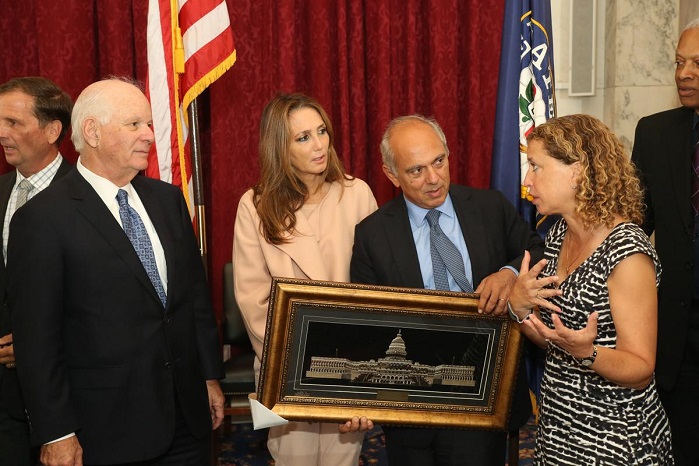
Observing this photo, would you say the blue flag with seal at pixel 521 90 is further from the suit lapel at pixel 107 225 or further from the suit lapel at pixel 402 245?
the suit lapel at pixel 107 225

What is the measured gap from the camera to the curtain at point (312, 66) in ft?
16.6

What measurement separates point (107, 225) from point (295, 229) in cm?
86

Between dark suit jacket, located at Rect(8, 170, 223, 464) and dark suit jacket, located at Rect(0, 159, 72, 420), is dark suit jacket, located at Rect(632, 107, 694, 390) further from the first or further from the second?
dark suit jacket, located at Rect(0, 159, 72, 420)

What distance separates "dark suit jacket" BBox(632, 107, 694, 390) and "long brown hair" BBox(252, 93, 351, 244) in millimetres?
1433

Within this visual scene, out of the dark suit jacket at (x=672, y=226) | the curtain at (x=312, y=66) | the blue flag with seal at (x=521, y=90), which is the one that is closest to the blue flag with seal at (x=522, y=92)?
the blue flag with seal at (x=521, y=90)

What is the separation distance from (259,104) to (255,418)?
2957 mm

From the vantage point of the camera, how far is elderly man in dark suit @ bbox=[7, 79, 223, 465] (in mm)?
2449

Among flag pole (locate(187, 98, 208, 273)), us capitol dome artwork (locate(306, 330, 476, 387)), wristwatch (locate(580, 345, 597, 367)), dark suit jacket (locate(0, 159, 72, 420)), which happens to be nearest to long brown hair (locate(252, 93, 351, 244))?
us capitol dome artwork (locate(306, 330, 476, 387))

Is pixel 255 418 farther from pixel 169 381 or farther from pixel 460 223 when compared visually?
pixel 460 223

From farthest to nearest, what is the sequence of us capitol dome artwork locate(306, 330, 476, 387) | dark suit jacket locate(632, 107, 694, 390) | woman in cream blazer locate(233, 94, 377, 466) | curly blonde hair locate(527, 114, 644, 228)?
1. dark suit jacket locate(632, 107, 694, 390)
2. woman in cream blazer locate(233, 94, 377, 466)
3. us capitol dome artwork locate(306, 330, 476, 387)
4. curly blonde hair locate(527, 114, 644, 228)

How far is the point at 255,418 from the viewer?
9.20 ft

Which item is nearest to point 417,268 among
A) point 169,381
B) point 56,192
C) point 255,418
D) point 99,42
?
point 255,418

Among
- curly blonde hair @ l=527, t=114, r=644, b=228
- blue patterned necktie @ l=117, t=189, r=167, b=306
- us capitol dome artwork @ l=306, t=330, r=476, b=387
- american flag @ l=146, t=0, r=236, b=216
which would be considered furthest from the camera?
american flag @ l=146, t=0, r=236, b=216

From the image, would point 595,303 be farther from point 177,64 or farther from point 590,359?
point 177,64
